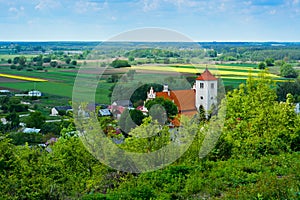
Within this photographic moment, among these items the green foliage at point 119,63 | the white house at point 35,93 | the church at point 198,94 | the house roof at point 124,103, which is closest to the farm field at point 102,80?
the green foliage at point 119,63

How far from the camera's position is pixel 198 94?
28.1 meters

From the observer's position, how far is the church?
2384 centimetres

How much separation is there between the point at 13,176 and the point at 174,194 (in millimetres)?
3763

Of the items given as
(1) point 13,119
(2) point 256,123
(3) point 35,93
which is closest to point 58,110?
(1) point 13,119

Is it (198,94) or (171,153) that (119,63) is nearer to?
(198,94)

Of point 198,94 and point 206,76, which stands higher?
point 206,76

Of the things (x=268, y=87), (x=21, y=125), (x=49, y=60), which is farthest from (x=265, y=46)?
(x=268, y=87)

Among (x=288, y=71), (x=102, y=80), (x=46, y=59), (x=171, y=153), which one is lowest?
(x=288, y=71)

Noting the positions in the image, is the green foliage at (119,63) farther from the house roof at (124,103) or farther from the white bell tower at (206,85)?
the house roof at (124,103)

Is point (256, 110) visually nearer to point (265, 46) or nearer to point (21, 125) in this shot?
point (21, 125)

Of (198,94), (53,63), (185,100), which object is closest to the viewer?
(185,100)

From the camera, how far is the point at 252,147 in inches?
417

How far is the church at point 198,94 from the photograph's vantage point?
23841mm

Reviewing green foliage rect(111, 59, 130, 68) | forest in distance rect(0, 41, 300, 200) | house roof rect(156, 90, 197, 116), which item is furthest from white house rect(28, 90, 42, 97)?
house roof rect(156, 90, 197, 116)
